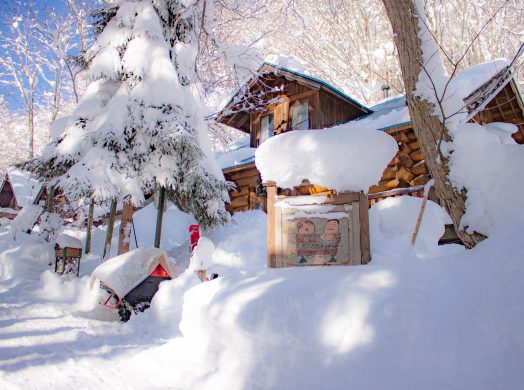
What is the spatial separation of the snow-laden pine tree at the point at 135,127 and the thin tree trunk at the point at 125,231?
642 millimetres

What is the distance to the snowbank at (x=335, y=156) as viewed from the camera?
449 cm

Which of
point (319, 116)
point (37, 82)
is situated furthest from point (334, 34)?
point (37, 82)

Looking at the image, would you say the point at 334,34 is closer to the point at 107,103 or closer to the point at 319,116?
the point at 319,116

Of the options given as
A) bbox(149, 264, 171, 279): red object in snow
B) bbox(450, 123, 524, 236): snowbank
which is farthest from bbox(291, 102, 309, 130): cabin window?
bbox(450, 123, 524, 236): snowbank

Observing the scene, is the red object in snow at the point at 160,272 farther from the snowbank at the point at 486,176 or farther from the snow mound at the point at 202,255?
the snowbank at the point at 486,176

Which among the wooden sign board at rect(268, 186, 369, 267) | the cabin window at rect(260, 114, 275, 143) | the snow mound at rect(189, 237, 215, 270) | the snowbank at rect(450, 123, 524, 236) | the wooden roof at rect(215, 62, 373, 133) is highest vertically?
the wooden roof at rect(215, 62, 373, 133)

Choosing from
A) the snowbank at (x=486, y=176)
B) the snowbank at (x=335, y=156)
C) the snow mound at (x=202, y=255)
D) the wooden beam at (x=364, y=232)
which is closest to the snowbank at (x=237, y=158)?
the snow mound at (x=202, y=255)

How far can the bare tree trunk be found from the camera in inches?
128

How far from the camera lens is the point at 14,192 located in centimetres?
2711

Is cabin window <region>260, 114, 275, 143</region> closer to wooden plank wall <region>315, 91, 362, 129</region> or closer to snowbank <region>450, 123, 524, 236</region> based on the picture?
wooden plank wall <region>315, 91, 362, 129</region>

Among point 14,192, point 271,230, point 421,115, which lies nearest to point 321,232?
point 271,230

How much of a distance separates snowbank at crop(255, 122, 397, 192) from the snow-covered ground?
1.38 meters

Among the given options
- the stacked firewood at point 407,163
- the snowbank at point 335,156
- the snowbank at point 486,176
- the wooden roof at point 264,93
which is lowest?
the snowbank at point 486,176

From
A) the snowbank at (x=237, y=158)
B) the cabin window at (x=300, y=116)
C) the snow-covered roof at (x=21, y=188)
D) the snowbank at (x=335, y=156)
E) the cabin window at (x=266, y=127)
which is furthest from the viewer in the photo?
the snow-covered roof at (x=21, y=188)
